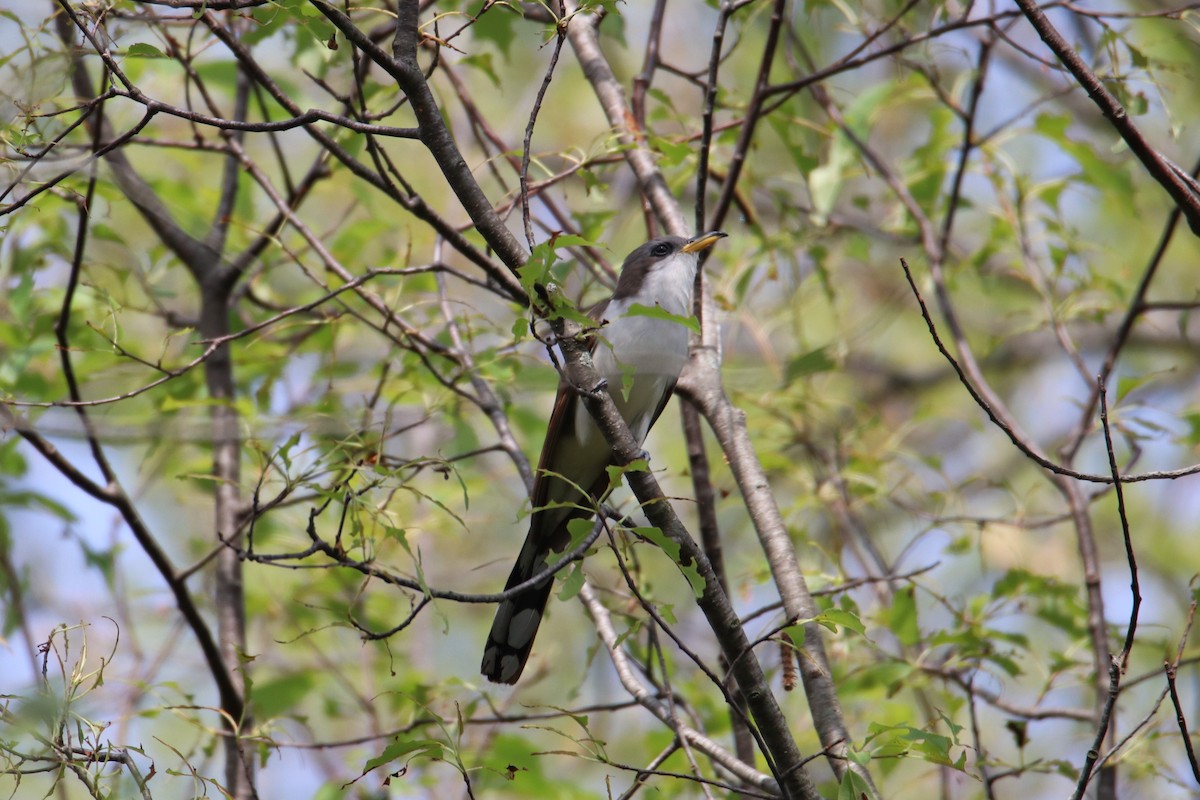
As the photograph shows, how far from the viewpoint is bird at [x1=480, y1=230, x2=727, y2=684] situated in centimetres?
416

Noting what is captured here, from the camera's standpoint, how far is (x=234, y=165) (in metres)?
5.07

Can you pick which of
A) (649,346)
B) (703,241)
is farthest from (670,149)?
(649,346)

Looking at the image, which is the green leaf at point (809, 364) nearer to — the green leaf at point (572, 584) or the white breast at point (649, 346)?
the white breast at point (649, 346)

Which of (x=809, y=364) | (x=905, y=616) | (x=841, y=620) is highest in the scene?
(x=809, y=364)

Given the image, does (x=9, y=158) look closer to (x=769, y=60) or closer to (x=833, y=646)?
(x=769, y=60)

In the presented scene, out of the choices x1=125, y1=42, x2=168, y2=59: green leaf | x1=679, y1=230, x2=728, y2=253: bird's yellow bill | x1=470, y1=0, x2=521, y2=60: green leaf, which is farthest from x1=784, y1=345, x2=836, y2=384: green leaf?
x1=125, y1=42, x2=168, y2=59: green leaf

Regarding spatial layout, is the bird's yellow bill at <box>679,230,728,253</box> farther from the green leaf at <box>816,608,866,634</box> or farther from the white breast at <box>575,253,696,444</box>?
the green leaf at <box>816,608,866,634</box>

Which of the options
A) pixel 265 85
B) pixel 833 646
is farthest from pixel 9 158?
pixel 833 646

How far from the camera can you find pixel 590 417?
12.7 ft

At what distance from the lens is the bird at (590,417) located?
4156 millimetres

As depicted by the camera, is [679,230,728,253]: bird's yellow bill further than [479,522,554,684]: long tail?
Yes

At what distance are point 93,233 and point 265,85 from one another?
5.10 feet

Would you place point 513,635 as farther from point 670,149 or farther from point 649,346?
point 670,149

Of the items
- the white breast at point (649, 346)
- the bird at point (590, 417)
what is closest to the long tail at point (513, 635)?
the bird at point (590, 417)
